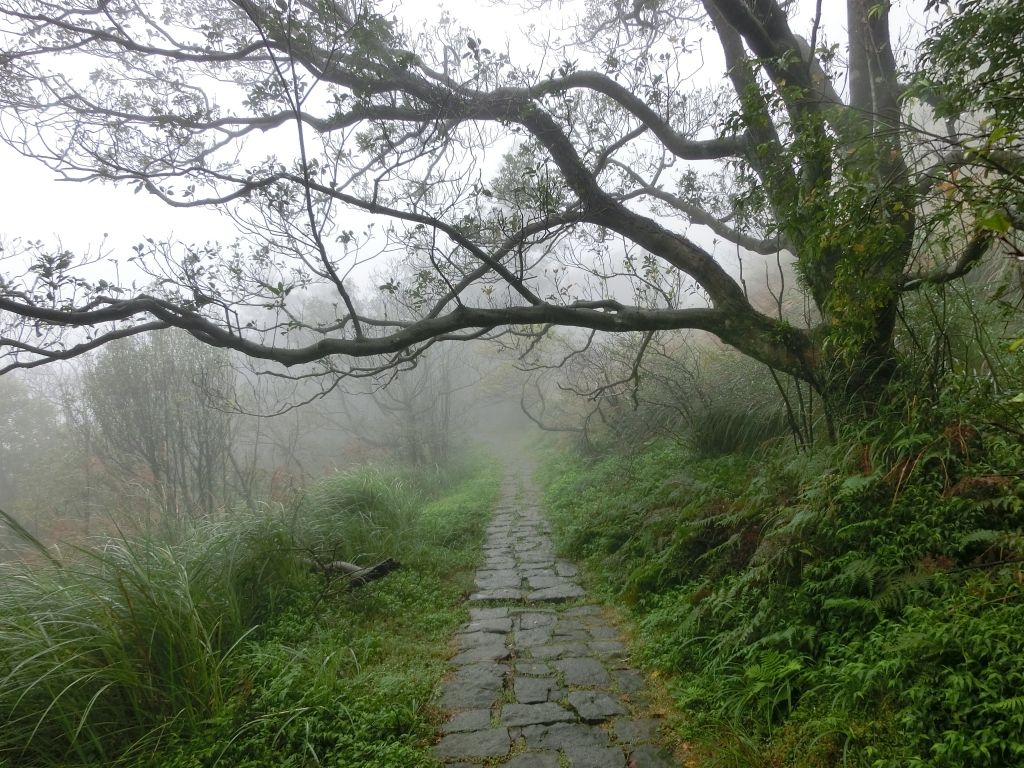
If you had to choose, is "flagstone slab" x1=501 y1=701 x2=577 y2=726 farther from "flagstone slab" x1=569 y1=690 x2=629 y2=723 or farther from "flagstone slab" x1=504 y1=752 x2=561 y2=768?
"flagstone slab" x1=504 y1=752 x2=561 y2=768

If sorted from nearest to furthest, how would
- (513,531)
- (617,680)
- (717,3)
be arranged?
(617,680), (717,3), (513,531)

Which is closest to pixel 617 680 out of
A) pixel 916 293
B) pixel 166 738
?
pixel 166 738

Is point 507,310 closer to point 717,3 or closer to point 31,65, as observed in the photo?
point 717,3

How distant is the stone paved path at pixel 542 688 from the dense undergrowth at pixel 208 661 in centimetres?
23

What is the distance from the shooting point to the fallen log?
5.36 metres

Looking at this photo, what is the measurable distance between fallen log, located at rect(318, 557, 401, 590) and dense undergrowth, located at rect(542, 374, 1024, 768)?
2.20 m

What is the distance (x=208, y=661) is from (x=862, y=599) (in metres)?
3.62

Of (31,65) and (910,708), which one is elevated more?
(31,65)

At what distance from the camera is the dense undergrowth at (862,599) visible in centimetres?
223

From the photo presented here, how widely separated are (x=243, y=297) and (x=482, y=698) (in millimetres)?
4307

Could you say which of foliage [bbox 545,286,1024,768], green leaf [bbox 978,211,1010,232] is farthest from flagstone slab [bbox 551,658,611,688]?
green leaf [bbox 978,211,1010,232]

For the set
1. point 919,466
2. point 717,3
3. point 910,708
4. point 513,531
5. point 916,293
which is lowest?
Result: point 513,531

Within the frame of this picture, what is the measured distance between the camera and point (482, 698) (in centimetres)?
356

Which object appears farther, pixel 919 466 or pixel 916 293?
pixel 916 293
